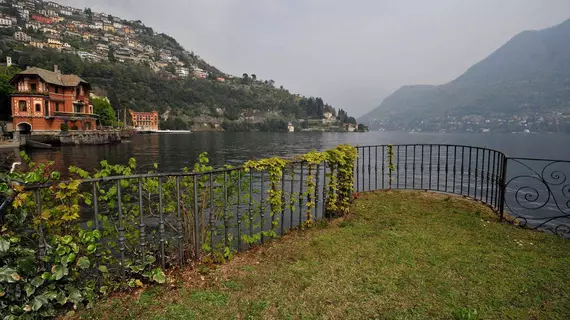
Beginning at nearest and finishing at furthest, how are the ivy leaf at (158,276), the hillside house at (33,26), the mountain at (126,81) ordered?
the ivy leaf at (158,276)
the mountain at (126,81)
the hillside house at (33,26)

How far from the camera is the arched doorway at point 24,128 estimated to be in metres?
50.0

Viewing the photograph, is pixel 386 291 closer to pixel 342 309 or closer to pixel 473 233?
pixel 342 309

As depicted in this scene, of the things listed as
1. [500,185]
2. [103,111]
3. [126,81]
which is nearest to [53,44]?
[126,81]

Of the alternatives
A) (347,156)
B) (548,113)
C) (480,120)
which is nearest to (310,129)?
(480,120)

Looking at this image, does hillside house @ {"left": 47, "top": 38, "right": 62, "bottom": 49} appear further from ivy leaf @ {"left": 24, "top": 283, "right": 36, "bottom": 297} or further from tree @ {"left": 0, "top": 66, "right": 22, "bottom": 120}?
ivy leaf @ {"left": 24, "top": 283, "right": 36, "bottom": 297}

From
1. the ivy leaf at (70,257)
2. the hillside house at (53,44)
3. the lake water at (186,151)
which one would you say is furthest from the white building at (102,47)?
the ivy leaf at (70,257)

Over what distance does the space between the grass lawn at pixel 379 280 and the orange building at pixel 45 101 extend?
60857 millimetres

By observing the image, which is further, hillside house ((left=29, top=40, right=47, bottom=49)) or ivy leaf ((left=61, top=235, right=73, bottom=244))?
hillside house ((left=29, top=40, right=47, bottom=49))

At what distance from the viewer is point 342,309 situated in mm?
3297

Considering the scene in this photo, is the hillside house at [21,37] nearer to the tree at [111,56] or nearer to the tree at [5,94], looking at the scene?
the tree at [111,56]

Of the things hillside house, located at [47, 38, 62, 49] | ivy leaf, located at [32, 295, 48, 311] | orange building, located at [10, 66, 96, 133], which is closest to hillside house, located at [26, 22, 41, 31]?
hillside house, located at [47, 38, 62, 49]

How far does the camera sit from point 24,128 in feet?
168

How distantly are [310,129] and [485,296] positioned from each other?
17449 centimetres

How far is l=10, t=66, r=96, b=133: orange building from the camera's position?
49.2m
